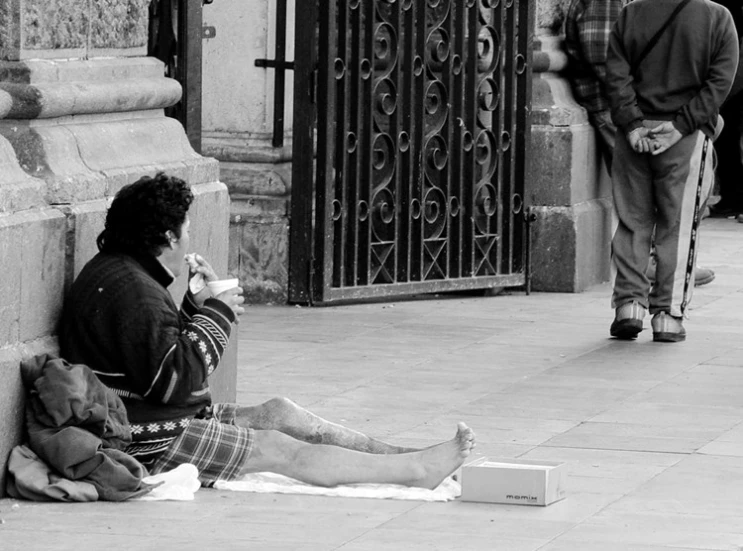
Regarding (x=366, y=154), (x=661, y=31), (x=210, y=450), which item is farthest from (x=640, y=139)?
(x=210, y=450)

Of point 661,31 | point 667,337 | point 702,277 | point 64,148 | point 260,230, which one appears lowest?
point 702,277

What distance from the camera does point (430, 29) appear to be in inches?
412

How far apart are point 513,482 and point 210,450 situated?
3.00 feet

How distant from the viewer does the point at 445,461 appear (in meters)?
5.59

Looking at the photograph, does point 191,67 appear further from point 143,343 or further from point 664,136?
point 143,343

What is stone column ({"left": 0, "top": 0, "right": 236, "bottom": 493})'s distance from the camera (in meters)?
5.58

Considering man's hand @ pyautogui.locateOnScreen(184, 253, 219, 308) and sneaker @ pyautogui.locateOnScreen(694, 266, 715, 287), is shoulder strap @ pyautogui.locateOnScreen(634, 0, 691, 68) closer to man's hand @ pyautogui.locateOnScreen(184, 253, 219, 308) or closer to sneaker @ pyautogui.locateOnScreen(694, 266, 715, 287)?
sneaker @ pyautogui.locateOnScreen(694, 266, 715, 287)

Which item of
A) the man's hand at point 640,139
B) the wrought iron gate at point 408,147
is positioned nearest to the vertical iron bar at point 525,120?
the wrought iron gate at point 408,147

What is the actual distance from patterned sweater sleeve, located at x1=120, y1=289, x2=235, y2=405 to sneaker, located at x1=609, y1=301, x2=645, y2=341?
12.4ft

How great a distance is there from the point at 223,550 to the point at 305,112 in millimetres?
5387

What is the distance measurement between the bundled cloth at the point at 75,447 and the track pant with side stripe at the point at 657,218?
4.10 metres

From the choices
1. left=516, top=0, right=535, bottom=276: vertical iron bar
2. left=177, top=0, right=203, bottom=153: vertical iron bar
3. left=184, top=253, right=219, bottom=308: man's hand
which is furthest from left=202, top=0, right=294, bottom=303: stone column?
left=184, top=253, right=219, bottom=308: man's hand

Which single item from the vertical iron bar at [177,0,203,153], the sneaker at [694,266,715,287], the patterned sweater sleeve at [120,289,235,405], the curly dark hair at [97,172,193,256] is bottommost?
the sneaker at [694,266,715,287]

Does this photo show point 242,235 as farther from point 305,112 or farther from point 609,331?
point 609,331
